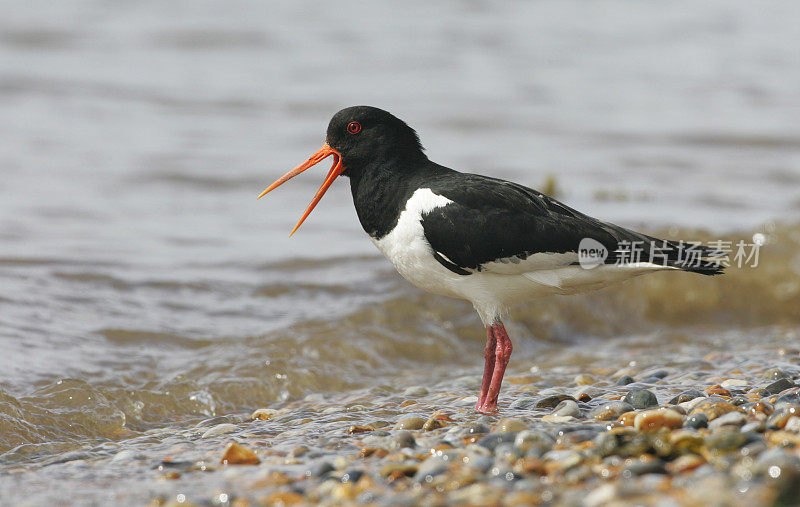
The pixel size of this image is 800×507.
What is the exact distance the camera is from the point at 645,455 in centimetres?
392

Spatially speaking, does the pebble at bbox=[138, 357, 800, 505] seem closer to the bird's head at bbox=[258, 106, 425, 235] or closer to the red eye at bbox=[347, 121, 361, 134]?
the bird's head at bbox=[258, 106, 425, 235]

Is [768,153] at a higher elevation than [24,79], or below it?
below

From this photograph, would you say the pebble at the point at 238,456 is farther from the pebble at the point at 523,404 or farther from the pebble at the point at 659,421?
the pebble at the point at 659,421

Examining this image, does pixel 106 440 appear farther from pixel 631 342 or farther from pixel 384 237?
pixel 631 342

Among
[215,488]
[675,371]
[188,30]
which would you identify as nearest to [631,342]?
[675,371]

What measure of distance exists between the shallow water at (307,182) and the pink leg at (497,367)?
0.99 m

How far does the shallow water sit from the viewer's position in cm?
687

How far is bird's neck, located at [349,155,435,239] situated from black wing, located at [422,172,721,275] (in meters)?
0.21

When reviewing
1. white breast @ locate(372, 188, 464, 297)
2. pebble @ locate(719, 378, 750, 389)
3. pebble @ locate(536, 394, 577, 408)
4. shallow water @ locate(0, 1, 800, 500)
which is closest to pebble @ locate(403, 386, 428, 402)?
shallow water @ locate(0, 1, 800, 500)

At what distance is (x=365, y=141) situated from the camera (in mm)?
5496

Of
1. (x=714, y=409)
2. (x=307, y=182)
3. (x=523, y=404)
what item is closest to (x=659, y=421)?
(x=714, y=409)

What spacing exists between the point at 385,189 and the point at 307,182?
6.81m

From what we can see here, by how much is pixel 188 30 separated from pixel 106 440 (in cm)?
1416

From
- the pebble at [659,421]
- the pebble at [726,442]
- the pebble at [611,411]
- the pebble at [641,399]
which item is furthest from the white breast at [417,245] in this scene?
the pebble at [726,442]
